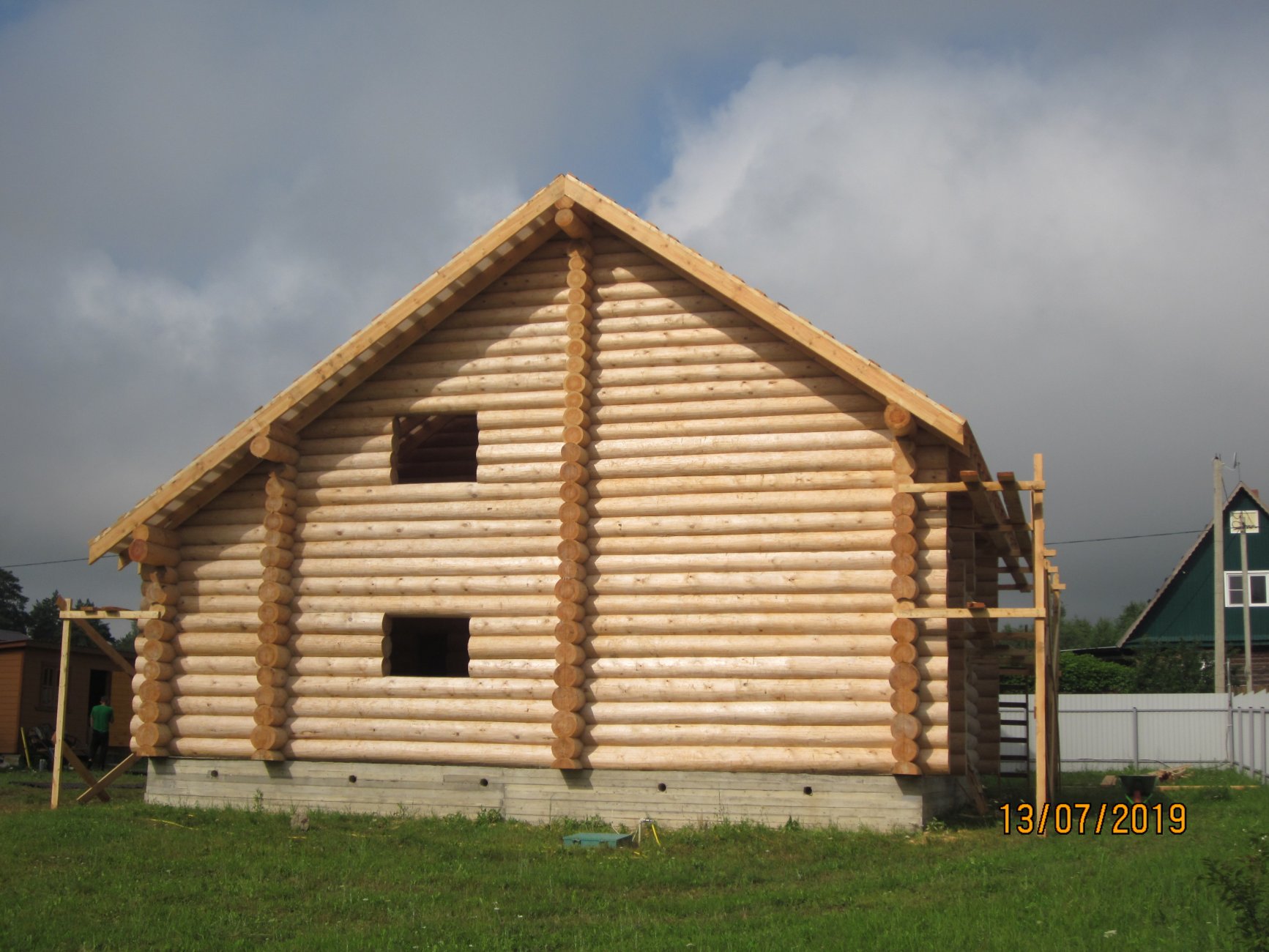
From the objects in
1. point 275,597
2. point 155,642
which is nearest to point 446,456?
point 275,597

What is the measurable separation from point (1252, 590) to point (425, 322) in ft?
140

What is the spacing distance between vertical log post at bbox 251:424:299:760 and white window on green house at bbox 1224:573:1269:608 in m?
41.6

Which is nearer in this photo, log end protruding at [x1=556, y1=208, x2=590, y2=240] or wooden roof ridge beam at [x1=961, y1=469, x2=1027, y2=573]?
wooden roof ridge beam at [x1=961, y1=469, x2=1027, y2=573]

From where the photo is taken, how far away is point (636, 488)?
18.1 metres

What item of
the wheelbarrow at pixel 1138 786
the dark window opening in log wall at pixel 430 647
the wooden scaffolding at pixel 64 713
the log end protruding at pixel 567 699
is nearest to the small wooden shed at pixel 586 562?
the log end protruding at pixel 567 699

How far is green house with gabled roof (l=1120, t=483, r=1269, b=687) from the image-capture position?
50.1 meters

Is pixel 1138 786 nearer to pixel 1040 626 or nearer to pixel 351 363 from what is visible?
pixel 1040 626

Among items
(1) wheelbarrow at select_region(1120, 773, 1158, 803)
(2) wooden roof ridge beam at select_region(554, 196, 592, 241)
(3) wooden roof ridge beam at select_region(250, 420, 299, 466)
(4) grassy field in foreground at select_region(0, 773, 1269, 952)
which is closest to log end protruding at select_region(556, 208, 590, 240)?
(2) wooden roof ridge beam at select_region(554, 196, 592, 241)

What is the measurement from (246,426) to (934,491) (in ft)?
32.4

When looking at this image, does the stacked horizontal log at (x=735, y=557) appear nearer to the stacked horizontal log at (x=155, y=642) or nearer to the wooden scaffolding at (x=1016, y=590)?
the wooden scaffolding at (x=1016, y=590)

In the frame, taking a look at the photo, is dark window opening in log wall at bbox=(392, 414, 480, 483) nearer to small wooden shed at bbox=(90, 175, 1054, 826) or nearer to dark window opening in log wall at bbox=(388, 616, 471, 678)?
dark window opening in log wall at bbox=(388, 616, 471, 678)

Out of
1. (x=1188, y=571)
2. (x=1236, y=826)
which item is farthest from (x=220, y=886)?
(x=1188, y=571)

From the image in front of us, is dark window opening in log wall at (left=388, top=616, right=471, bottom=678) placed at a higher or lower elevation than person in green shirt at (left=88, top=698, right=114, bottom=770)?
higher

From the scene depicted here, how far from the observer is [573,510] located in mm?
17938
